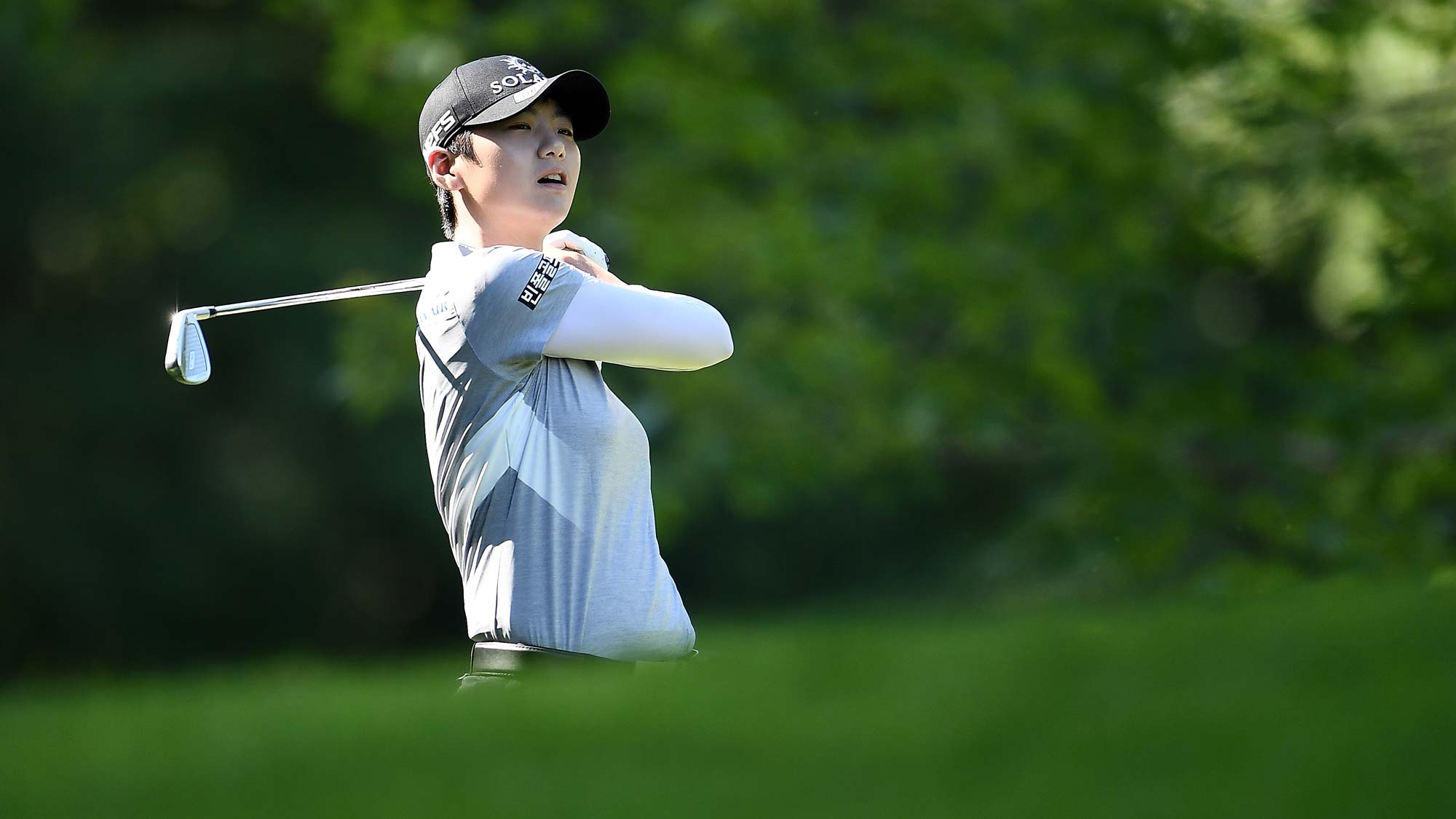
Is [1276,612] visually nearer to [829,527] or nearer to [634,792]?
[634,792]

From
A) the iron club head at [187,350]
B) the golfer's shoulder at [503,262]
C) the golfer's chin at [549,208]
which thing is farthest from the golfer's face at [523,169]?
the iron club head at [187,350]

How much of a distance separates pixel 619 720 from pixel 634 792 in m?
0.38

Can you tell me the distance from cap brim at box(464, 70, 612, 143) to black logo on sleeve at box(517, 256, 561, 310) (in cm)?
33

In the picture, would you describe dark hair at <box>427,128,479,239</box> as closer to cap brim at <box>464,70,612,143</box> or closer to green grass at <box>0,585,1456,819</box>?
cap brim at <box>464,70,612,143</box>

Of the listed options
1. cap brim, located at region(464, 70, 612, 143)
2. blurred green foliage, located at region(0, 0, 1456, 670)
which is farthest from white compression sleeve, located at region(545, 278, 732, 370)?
blurred green foliage, located at region(0, 0, 1456, 670)

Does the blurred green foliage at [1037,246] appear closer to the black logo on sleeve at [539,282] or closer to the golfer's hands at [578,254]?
the golfer's hands at [578,254]

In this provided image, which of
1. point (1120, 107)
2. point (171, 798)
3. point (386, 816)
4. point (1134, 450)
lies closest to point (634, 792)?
point (386, 816)

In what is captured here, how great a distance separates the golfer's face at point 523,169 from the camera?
3.18 metres

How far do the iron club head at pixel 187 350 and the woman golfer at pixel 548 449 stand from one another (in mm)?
525

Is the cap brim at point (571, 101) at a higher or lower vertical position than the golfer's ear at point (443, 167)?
higher

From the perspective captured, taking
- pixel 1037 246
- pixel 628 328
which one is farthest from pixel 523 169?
pixel 1037 246

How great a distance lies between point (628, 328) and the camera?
295 cm

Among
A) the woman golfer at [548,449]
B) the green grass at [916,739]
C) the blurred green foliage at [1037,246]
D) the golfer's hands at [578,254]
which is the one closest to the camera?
the green grass at [916,739]

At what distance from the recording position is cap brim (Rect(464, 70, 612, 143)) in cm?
313
